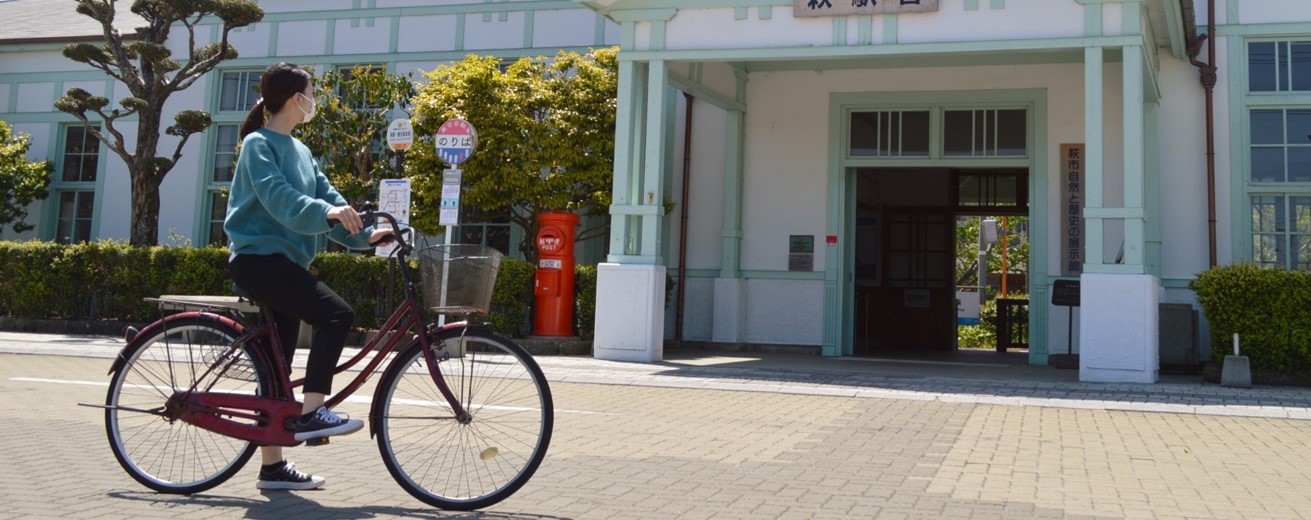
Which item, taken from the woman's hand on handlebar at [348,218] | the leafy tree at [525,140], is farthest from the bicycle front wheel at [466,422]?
the leafy tree at [525,140]

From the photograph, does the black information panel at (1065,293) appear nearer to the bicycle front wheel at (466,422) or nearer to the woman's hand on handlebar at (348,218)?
the bicycle front wheel at (466,422)

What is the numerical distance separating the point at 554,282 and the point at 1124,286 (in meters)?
5.99

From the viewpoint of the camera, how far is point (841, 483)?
493cm

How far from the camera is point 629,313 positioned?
11695mm

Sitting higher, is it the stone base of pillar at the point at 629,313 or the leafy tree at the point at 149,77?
the leafy tree at the point at 149,77

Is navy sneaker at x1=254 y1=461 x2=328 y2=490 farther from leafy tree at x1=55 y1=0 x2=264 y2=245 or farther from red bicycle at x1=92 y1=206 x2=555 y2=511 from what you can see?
leafy tree at x1=55 y1=0 x2=264 y2=245

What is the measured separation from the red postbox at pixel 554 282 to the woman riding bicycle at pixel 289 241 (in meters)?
8.34

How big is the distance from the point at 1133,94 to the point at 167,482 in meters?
8.93

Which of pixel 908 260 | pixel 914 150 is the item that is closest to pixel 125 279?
pixel 914 150

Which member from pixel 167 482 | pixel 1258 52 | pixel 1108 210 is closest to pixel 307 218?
pixel 167 482

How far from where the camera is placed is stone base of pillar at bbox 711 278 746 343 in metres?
14.3

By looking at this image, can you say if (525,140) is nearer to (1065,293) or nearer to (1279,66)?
(1065,293)

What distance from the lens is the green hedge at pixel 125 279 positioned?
1373 centimetres

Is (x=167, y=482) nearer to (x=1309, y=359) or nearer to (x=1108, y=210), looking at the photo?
(x=1108, y=210)
